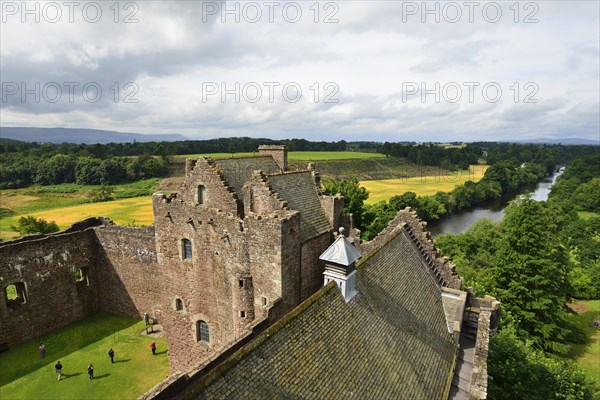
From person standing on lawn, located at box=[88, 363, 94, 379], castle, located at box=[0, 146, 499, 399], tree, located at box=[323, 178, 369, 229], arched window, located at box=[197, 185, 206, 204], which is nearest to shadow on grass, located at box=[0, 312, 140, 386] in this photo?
castle, located at box=[0, 146, 499, 399]

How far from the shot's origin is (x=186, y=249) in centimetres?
2139

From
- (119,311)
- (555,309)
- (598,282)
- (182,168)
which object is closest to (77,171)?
(182,168)

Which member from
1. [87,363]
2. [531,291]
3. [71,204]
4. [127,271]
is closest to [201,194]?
[127,271]

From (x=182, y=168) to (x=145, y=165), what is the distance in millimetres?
11491

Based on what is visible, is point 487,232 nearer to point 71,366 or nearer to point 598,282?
point 598,282

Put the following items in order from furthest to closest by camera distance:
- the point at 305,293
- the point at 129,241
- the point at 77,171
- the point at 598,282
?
1. the point at 77,171
2. the point at 598,282
3. the point at 129,241
4. the point at 305,293

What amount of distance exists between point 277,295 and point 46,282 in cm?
2452

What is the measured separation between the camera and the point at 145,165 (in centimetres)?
11150

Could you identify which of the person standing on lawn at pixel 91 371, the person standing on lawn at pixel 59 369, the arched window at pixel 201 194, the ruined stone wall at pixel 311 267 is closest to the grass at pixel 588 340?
the ruined stone wall at pixel 311 267

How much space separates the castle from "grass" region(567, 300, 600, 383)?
20.7m

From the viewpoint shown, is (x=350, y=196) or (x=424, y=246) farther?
(x=350, y=196)

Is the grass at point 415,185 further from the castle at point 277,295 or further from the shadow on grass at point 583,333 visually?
the castle at point 277,295

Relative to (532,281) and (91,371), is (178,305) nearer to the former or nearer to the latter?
(91,371)

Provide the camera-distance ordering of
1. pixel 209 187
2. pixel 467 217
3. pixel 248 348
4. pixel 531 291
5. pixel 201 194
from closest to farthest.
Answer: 1. pixel 248 348
2. pixel 209 187
3. pixel 201 194
4. pixel 531 291
5. pixel 467 217
